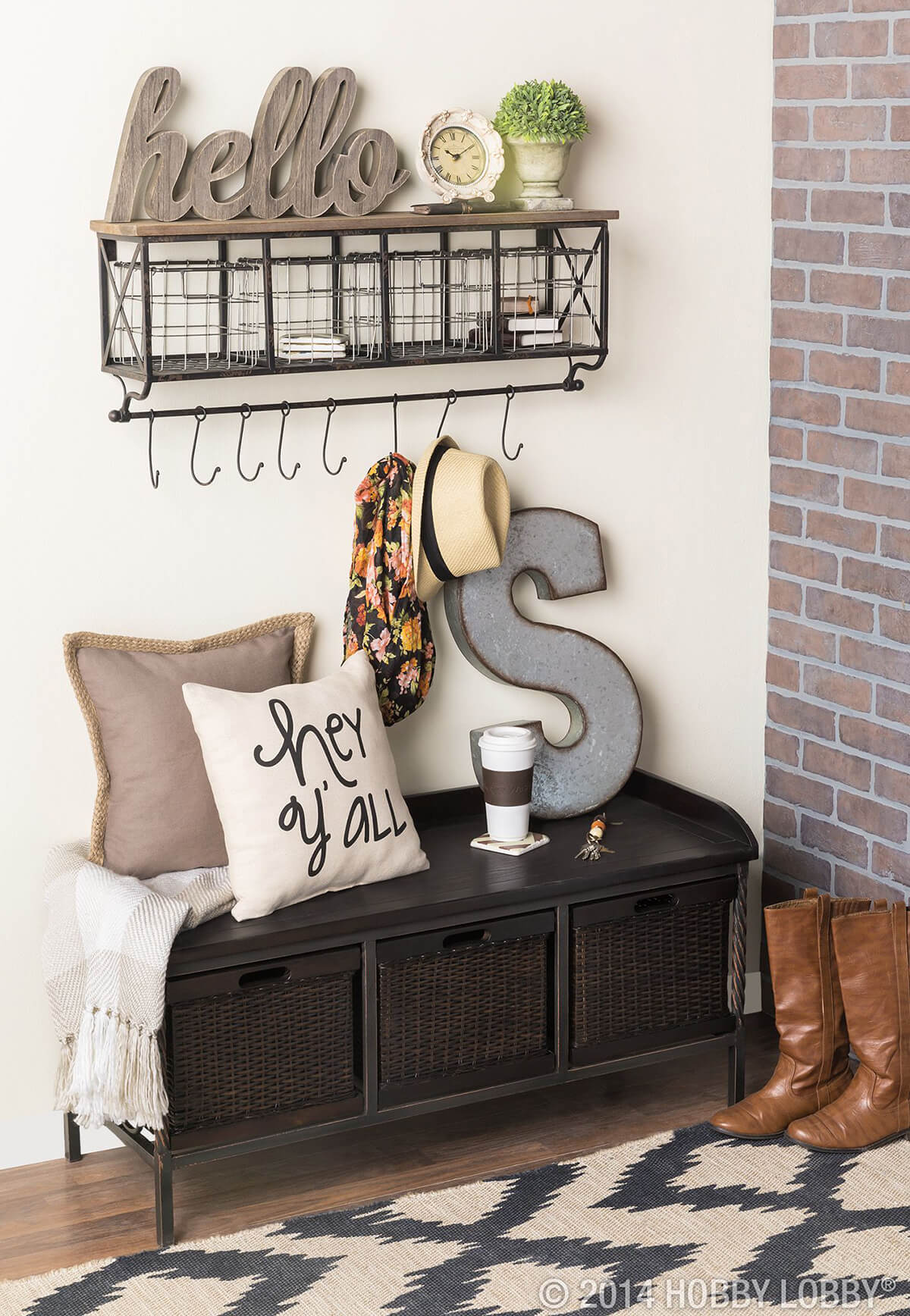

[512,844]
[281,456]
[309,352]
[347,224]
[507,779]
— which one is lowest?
[512,844]

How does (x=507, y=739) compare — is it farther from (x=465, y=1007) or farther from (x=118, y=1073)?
(x=118, y=1073)

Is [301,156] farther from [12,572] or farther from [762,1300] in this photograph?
[762,1300]

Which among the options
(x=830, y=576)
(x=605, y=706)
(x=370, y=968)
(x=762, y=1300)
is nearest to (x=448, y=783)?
(x=605, y=706)

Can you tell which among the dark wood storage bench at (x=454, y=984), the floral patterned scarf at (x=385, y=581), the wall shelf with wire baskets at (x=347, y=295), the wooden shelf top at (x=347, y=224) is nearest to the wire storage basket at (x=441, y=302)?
the wall shelf with wire baskets at (x=347, y=295)

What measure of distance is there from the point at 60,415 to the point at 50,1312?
1422 mm

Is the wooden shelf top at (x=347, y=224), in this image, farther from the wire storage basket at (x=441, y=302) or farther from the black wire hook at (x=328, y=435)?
the black wire hook at (x=328, y=435)

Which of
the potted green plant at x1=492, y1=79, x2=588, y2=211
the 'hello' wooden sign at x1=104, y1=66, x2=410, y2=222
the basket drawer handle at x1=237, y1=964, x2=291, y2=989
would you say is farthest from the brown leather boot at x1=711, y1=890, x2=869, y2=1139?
the 'hello' wooden sign at x1=104, y1=66, x2=410, y2=222

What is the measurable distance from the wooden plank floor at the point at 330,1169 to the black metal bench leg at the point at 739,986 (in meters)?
0.07

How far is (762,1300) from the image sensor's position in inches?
98.3

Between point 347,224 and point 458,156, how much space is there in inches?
11.5

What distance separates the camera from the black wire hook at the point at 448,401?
119 inches

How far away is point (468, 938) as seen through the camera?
284 cm

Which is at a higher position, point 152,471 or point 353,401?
point 353,401

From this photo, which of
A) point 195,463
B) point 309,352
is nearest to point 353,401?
point 309,352
